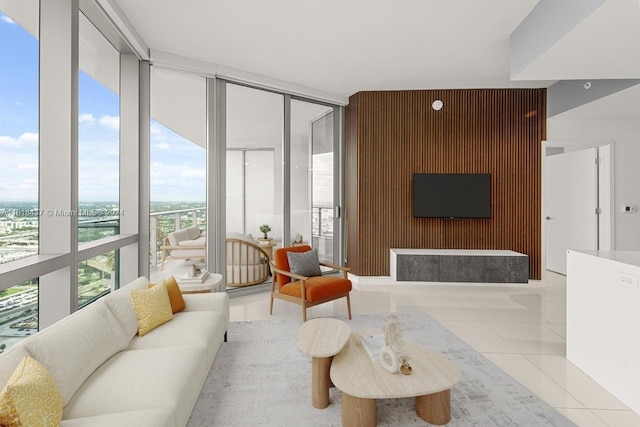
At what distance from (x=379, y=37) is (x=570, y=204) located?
458 cm

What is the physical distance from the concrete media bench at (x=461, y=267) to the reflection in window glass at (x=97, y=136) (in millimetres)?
3745

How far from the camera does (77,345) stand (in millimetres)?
1785

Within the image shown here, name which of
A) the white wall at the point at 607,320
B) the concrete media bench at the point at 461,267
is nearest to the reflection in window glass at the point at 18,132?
the white wall at the point at 607,320

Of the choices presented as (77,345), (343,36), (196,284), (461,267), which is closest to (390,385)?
(77,345)

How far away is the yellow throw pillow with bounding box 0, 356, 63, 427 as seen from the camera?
46.9 inches

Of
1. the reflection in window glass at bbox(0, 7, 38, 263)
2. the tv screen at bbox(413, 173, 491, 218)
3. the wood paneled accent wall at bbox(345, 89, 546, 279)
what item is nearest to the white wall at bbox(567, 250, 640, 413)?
the tv screen at bbox(413, 173, 491, 218)

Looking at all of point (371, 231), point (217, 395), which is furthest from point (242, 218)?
point (217, 395)

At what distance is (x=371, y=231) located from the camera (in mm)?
5574

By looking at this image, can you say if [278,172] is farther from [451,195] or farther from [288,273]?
[451,195]

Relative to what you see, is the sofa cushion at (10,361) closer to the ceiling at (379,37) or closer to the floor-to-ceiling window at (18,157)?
the floor-to-ceiling window at (18,157)

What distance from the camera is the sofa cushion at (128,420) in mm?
1417

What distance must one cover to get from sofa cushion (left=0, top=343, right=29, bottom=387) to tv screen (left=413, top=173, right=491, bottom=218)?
4.84m

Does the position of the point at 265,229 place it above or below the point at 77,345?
above

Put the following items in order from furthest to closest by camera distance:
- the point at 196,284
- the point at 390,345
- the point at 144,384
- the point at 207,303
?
the point at 196,284 → the point at 207,303 → the point at 390,345 → the point at 144,384
